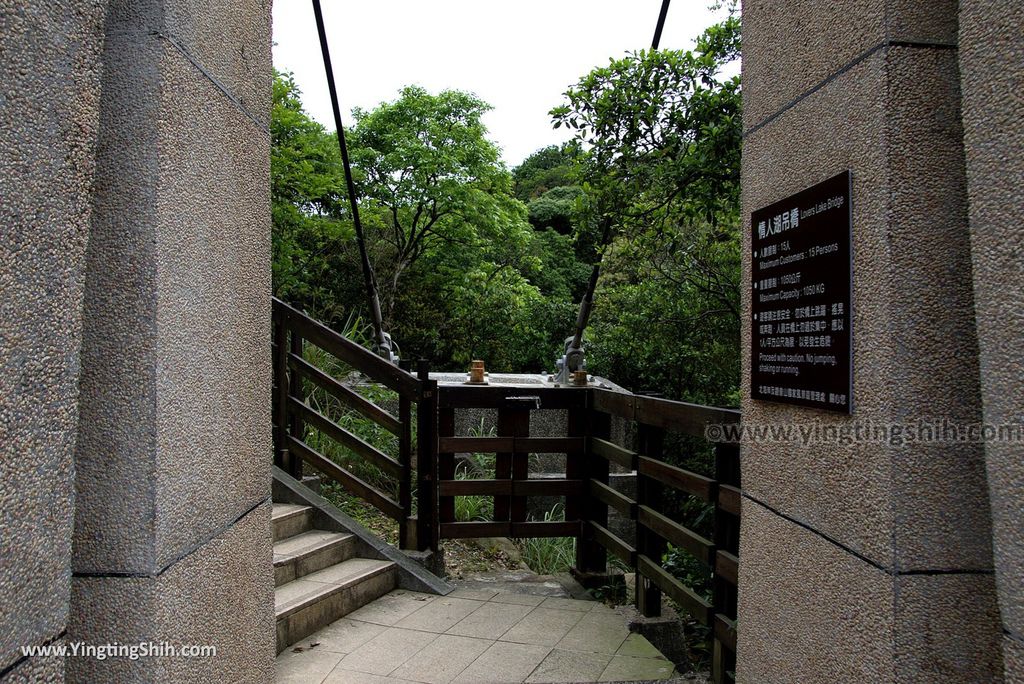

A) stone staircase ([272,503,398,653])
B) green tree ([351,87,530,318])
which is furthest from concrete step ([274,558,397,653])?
green tree ([351,87,530,318])

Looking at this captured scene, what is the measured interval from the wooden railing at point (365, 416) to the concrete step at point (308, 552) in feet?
1.18

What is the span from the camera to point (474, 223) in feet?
47.2

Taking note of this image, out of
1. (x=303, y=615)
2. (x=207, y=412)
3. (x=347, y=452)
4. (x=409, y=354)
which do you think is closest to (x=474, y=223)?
(x=409, y=354)

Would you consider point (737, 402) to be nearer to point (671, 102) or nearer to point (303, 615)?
point (671, 102)

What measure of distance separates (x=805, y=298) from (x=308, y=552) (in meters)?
3.10

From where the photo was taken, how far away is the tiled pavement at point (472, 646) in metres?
3.02

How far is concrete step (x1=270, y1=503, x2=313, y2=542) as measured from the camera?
13.2 ft

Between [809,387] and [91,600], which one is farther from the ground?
[809,387]

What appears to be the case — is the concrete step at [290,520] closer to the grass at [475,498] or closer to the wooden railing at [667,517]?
the grass at [475,498]

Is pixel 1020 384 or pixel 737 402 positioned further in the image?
pixel 737 402

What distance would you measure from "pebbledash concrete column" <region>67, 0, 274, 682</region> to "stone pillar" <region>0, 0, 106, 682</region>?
0.65 ft

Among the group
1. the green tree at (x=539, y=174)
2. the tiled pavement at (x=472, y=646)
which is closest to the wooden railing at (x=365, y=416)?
the tiled pavement at (x=472, y=646)

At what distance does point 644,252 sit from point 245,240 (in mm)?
3479

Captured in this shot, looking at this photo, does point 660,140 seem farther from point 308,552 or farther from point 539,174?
point 539,174
